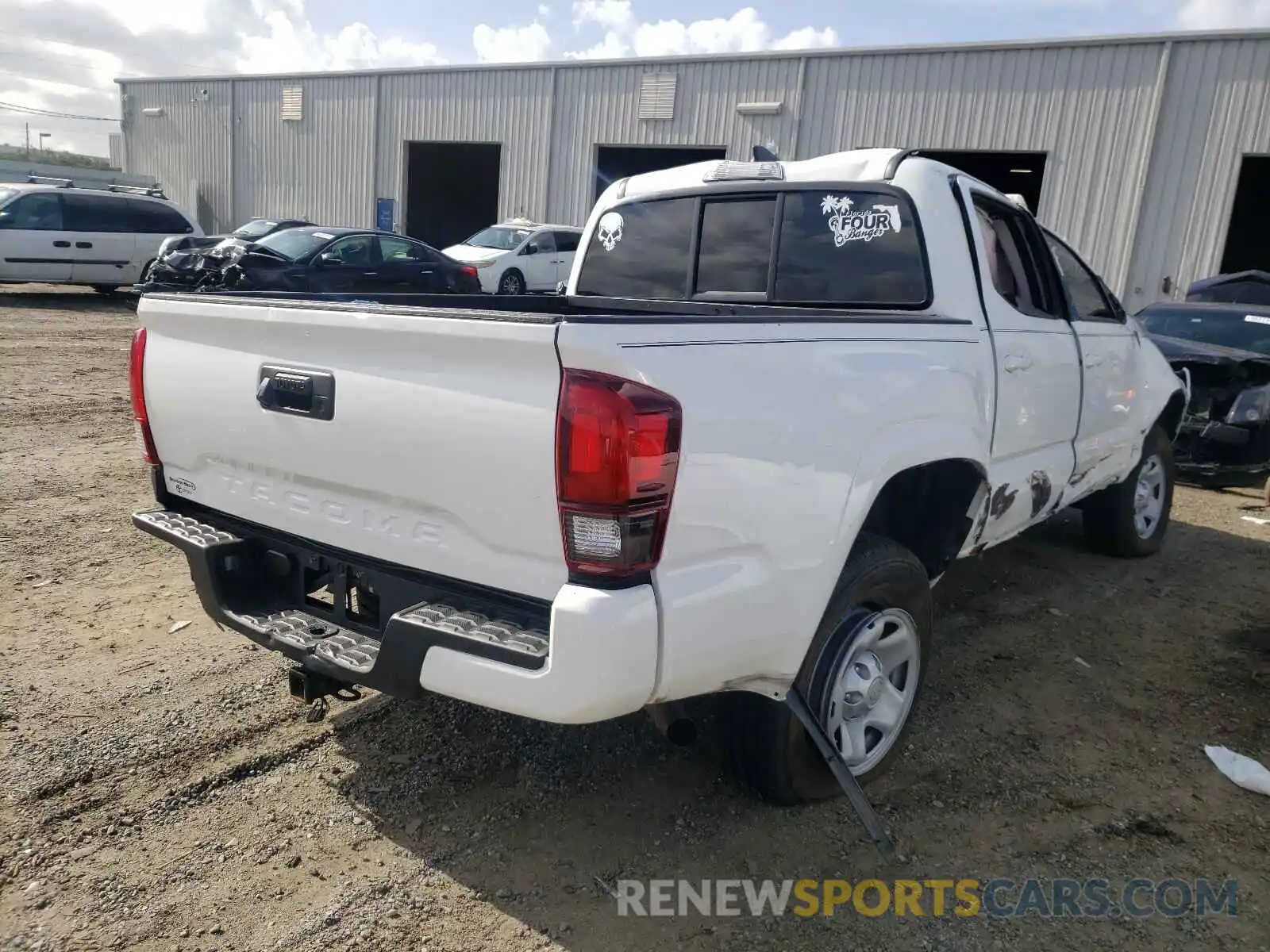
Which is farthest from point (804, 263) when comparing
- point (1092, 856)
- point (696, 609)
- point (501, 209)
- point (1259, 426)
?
point (501, 209)

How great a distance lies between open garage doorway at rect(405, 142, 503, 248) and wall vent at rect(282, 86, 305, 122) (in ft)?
10.7

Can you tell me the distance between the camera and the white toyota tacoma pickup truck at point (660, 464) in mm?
2197

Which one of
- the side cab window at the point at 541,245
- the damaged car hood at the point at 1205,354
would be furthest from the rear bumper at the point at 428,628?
the side cab window at the point at 541,245

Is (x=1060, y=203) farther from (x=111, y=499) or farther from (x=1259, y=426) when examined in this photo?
(x=111, y=499)

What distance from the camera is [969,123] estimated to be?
17281mm

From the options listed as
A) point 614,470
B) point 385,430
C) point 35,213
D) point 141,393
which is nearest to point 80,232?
point 35,213

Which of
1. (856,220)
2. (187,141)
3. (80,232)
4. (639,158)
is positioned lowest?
(80,232)

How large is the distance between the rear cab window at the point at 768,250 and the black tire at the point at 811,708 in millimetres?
1093

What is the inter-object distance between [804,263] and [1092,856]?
2.31 metres

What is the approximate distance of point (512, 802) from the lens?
120 inches

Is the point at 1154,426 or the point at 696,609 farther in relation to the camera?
the point at 1154,426

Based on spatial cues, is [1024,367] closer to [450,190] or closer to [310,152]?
[310,152]

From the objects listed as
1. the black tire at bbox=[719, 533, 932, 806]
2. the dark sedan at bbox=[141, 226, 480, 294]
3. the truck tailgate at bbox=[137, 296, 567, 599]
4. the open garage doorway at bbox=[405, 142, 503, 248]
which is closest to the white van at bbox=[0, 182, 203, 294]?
the dark sedan at bbox=[141, 226, 480, 294]

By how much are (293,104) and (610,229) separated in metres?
26.5
